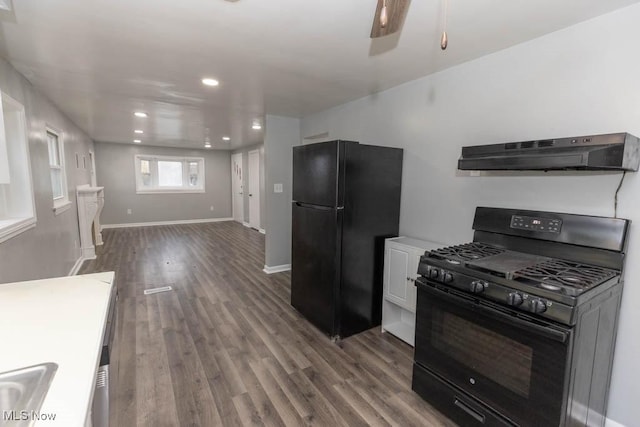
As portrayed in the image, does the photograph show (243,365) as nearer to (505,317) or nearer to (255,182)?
(505,317)

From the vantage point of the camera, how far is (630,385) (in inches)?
63.0

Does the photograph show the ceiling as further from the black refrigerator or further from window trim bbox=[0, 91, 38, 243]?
the black refrigerator

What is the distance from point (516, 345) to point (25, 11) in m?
3.07

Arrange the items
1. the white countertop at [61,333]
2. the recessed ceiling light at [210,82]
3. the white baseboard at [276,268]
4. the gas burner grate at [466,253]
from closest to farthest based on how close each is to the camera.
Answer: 1. the white countertop at [61,333]
2. the gas burner grate at [466,253]
3. the recessed ceiling light at [210,82]
4. the white baseboard at [276,268]

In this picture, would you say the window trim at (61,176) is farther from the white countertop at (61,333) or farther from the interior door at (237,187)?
the interior door at (237,187)

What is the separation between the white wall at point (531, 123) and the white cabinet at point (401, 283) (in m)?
0.29

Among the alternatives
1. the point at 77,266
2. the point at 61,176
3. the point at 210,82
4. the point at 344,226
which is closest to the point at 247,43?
the point at 210,82

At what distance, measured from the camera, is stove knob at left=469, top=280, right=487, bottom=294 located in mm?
1509

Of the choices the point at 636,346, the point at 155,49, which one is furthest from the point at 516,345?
the point at 155,49

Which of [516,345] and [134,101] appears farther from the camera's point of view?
[134,101]

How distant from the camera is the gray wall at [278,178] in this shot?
4.23 m

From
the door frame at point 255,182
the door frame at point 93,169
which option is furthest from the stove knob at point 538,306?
the door frame at point 93,169

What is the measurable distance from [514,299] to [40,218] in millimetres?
3881

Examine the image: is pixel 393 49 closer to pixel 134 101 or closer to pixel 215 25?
pixel 215 25
